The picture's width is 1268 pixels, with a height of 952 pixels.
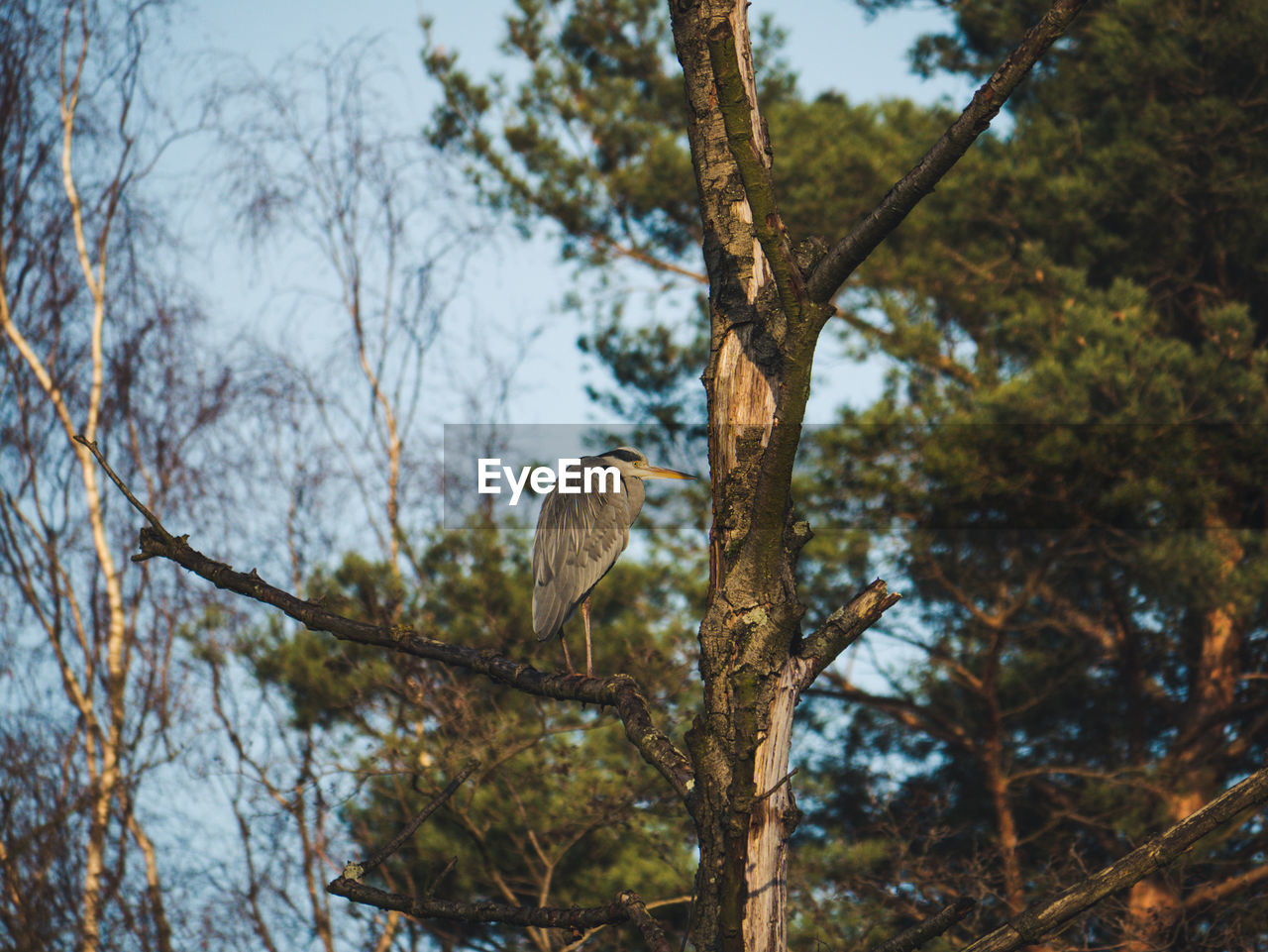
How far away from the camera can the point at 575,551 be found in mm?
4863

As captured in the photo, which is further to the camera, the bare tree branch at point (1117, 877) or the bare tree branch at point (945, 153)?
the bare tree branch at point (1117, 877)

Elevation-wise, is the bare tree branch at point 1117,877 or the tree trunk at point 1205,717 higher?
the tree trunk at point 1205,717

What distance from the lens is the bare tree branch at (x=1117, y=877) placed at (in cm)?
204

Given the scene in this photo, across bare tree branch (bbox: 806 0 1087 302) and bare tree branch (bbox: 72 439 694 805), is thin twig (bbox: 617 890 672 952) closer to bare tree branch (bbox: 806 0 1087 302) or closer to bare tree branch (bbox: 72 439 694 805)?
bare tree branch (bbox: 72 439 694 805)

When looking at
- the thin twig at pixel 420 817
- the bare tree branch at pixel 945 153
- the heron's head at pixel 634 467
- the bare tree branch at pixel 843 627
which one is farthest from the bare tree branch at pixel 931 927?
the heron's head at pixel 634 467

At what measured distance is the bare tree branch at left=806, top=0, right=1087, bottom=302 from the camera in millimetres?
1936

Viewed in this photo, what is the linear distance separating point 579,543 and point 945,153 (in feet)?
10.1

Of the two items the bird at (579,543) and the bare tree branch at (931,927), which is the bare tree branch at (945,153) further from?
the bird at (579,543)

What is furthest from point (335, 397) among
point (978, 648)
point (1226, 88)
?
point (1226, 88)

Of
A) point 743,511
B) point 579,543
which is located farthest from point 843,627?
point 579,543

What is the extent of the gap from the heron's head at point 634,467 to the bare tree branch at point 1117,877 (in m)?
3.02

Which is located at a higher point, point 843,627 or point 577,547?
point 577,547

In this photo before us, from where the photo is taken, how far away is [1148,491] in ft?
26.8

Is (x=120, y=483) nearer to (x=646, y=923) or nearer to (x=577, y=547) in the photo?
(x=646, y=923)
